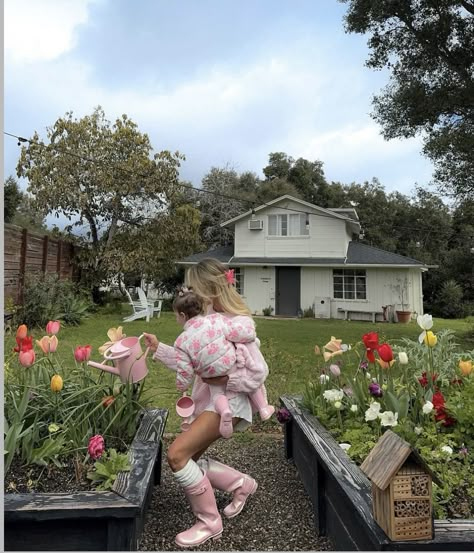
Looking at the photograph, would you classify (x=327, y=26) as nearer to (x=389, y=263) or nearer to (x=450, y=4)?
(x=450, y=4)

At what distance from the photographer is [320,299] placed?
14078 mm

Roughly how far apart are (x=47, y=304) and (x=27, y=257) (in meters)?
1.10

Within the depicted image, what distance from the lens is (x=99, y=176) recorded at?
12.2 meters

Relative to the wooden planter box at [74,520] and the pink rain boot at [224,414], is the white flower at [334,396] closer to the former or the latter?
the pink rain boot at [224,414]

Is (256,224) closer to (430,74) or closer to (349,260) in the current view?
(349,260)

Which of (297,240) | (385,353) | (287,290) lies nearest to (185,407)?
(385,353)

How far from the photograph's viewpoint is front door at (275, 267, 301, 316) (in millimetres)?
14320

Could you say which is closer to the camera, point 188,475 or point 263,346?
point 188,475

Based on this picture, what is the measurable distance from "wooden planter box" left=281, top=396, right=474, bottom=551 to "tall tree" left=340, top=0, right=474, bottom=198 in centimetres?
602

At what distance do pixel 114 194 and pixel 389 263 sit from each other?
8248 mm

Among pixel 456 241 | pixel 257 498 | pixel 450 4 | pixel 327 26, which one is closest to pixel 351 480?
pixel 257 498

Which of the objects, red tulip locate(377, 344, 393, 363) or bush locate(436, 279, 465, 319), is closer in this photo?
red tulip locate(377, 344, 393, 363)

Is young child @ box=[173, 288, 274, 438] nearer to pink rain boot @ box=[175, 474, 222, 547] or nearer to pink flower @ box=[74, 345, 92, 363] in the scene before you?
pink rain boot @ box=[175, 474, 222, 547]

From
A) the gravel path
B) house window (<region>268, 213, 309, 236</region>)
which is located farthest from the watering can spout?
house window (<region>268, 213, 309, 236</region>)
